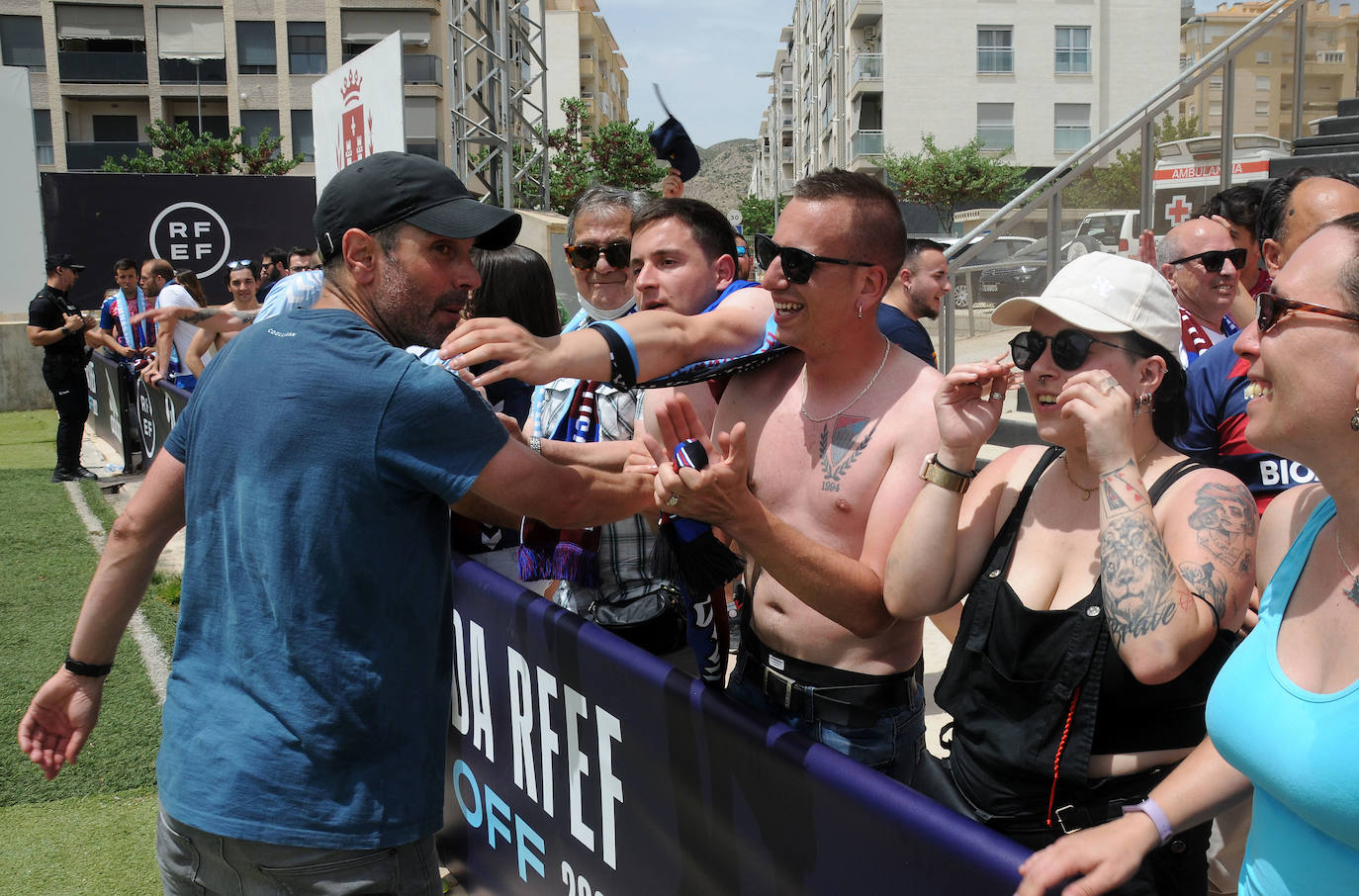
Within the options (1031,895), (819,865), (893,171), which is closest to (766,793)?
(819,865)

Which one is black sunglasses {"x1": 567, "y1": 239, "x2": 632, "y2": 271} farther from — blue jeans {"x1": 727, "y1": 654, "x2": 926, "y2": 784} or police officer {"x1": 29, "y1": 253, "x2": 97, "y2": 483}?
police officer {"x1": 29, "y1": 253, "x2": 97, "y2": 483}

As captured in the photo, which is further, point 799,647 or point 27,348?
point 27,348

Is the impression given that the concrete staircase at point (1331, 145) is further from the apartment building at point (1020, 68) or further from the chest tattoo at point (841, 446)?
the apartment building at point (1020, 68)

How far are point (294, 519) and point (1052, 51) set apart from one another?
55.0m

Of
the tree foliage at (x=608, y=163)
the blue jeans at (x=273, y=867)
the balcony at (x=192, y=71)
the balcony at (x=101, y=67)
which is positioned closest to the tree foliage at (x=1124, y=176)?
the blue jeans at (x=273, y=867)

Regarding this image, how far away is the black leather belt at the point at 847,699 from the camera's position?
8.17 feet

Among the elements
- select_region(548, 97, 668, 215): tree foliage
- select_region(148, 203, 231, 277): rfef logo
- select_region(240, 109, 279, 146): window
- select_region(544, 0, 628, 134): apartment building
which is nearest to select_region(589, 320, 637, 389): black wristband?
A: select_region(148, 203, 231, 277): rfef logo

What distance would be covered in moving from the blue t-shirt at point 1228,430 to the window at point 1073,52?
174ft

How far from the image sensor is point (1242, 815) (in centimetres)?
292

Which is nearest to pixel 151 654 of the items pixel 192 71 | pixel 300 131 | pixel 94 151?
pixel 300 131

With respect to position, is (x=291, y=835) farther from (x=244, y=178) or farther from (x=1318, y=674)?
(x=244, y=178)

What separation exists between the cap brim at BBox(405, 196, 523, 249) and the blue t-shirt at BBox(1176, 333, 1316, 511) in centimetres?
219

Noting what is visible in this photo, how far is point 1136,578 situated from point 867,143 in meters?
53.6

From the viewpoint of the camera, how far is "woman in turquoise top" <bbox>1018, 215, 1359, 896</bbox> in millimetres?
1493
